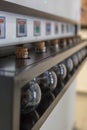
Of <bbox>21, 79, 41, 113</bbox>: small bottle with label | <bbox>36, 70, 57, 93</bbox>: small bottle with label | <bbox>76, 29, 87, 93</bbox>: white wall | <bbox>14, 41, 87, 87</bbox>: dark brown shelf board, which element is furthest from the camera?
<bbox>76, 29, 87, 93</bbox>: white wall

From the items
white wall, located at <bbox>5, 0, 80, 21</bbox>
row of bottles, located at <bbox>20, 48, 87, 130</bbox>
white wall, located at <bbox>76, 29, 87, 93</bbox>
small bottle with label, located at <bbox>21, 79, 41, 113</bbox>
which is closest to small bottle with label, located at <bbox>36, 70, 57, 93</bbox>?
row of bottles, located at <bbox>20, 48, 87, 130</bbox>

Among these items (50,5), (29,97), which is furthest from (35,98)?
(50,5)

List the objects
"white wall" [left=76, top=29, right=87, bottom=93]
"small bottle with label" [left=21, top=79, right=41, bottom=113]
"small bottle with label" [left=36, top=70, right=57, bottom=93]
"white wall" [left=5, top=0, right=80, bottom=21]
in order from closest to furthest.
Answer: "small bottle with label" [left=21, top=79, right=41, bottom=113] → "small bottle with label" [left=36, top=70, right=57, bottom=93] → "white wall" [left=5, top=0, right=80, bottom=21] → "white wall" [left=76, top=29, right=87, bottom=93]

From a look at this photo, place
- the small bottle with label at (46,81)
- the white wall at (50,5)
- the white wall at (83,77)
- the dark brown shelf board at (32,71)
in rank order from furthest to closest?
the white wall at (83,77) < the white wall at (50,5) < the small bottle with label at (46,81) < the dark brown shelf board at (32,71)

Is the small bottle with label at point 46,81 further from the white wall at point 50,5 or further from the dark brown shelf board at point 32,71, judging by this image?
the white wall at point 50,5

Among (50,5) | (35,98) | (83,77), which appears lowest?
(83,77)

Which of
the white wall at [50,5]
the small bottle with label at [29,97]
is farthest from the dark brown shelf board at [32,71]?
the white wall at [50,5]

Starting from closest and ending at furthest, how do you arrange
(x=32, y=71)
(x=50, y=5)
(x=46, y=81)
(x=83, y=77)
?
(x=32, y=71), (x=46, y=81), (x=50, y=5), (x=83, y=77)

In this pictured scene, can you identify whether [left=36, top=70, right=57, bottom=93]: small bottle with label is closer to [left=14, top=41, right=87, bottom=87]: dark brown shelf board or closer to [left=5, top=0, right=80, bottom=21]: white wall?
[left=14, top=41, right=87, bottom=87]: dark brown shelf board

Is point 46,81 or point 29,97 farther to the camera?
point 46,81

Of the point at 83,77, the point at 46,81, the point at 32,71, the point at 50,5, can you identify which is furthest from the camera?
the point at 83,77

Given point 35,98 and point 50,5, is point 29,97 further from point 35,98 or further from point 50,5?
point 50,5

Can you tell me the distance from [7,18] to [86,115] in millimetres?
2601

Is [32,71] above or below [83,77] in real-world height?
above
